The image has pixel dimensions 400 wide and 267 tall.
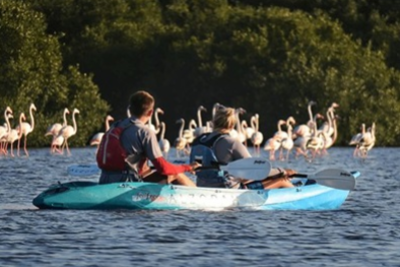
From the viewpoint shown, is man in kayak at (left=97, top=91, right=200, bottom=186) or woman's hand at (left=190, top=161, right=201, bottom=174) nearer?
man in kayak at (left=97, top=91, right=200, bottom=186)

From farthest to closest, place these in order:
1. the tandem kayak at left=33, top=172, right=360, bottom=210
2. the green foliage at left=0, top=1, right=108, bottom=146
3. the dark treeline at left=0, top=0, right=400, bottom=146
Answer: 1. the dark treeline at left=0, top=0, right=400, bottom=146
2. the green foliage at left=0, top=1, right=108, bottom=146
3. the tandem kayak at left=33, top=172, right=360, bottom=210

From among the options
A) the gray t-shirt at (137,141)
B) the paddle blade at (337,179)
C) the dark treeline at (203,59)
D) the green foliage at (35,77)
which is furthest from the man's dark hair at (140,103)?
the dark treeline at (203,59)

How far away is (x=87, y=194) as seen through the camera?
17453 millimetres

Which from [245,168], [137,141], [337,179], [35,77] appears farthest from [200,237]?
[35,77]

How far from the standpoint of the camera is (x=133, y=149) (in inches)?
683

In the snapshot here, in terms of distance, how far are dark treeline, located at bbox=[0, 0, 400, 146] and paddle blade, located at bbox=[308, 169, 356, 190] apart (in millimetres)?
32946

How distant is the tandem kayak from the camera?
688 inches

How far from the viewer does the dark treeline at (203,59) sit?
5275 cm

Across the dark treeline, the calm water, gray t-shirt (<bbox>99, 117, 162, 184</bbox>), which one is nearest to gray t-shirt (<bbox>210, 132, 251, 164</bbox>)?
the calm water

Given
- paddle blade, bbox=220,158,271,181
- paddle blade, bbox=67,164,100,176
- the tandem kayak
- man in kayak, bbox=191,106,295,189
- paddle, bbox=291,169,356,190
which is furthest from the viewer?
paddle blade, bbox=67,164,100,176

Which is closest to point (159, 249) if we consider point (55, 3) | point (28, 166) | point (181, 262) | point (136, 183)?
point (181, 262)

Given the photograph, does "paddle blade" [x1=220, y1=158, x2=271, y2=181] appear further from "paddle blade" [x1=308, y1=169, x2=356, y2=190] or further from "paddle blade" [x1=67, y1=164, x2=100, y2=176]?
"paddle blade" [x1=67, y1=164, x2=100, y2=176]

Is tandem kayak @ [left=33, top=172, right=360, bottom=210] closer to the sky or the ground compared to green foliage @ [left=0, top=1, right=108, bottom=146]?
closer to the ground

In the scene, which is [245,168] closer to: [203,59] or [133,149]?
[133,149]
